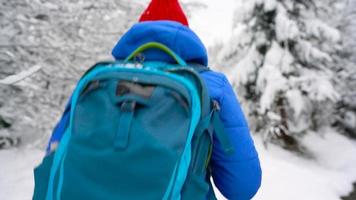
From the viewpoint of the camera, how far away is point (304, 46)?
5625 millimetres

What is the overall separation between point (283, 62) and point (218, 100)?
4.61 meters

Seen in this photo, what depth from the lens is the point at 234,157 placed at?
144 centimetres

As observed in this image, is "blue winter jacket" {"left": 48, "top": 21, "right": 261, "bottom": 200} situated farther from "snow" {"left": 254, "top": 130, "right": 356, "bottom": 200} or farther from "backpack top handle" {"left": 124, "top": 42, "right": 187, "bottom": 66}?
"snow" {"left": 254, "top": 130, "right": 356, "bottom": 200}

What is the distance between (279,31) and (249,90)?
1252 mm

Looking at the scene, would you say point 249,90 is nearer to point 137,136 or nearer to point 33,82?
point 33,82

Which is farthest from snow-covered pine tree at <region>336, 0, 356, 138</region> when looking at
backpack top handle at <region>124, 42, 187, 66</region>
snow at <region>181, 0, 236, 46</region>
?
backpack top handle at <region>124, 42, 187, 66</region>

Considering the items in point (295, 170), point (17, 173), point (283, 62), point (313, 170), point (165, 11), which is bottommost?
point (313, 170)

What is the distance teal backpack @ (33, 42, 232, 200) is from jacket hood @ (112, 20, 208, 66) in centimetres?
4

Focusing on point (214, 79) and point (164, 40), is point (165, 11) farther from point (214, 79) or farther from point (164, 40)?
point (214, 79)

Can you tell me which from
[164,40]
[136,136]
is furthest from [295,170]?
[136,136]

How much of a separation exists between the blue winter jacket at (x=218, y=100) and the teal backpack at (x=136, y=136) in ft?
0.20

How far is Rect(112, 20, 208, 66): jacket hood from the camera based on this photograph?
140 cm

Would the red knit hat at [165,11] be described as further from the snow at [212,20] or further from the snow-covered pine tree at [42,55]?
the snow at [212,20]

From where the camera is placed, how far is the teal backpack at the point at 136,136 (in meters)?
1.16
